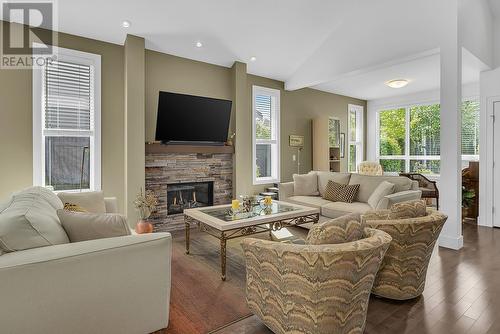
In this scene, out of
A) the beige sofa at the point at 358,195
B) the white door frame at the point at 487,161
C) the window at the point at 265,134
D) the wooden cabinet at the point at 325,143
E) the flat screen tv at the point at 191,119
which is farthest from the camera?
the wooden cabinet at the point at 325,143

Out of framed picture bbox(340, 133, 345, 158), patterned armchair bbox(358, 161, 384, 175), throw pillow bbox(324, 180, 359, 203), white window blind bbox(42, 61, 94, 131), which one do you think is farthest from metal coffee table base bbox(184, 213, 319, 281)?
framed picture bbox(340, 133, 345, 158)

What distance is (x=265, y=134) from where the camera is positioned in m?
6.34

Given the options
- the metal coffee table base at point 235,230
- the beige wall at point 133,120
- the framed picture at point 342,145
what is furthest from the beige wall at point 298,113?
the metal coffee table base at point 235,230

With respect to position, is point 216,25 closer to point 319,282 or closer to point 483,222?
point 319,282

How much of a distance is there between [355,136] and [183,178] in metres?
5.61

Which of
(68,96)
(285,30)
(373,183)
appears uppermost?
(285,30)

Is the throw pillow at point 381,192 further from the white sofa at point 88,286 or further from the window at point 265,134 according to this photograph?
the white sofa at point 88,286

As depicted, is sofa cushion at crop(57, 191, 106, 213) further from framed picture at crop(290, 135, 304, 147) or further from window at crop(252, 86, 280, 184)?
framed picture at crop(290, 135, 304, 147)

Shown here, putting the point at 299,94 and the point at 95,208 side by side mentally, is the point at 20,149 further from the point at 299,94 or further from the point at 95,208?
the point at 299,94

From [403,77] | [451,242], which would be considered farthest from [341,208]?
[403,77]

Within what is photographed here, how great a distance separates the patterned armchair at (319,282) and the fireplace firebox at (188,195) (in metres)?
3.37

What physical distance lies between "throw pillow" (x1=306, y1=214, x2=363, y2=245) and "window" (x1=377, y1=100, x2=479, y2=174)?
6168 millimetres

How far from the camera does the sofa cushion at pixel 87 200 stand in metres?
3.37

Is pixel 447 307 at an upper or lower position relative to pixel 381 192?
lower
